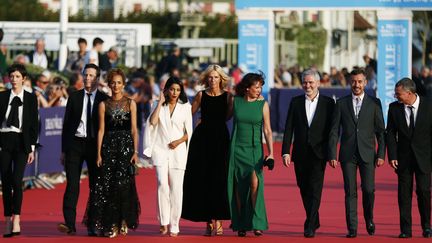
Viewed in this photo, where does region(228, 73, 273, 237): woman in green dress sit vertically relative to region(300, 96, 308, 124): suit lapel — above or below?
below

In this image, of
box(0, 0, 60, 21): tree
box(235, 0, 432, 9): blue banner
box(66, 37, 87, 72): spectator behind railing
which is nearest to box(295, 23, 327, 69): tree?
box(0, 0, 60, 21): tree

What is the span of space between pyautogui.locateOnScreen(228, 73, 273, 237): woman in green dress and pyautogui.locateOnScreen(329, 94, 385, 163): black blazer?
2.69 feet

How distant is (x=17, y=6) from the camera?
58.1 metres

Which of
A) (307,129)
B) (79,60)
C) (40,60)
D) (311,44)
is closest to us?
(307,129)

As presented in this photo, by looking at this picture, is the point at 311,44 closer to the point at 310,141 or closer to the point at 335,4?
the point at 335,4

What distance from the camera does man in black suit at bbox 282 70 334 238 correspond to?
16.4 m

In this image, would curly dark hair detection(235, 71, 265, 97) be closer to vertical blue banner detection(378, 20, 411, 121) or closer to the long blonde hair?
the long blonde hair

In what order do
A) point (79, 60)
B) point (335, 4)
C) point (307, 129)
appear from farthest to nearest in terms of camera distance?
point (335, 4) → point (79, 60) → point (307, 129)

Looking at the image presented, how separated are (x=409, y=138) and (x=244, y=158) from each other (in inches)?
72.0

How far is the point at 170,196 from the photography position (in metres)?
16.6

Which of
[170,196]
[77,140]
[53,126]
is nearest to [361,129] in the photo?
[170,196]

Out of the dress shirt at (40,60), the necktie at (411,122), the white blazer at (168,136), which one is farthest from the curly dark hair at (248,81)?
the dress shirt at (40,60)

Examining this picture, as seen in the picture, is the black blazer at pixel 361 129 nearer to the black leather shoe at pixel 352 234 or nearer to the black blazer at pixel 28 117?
the black leather shoe at pixel 352 234

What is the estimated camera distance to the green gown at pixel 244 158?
53.8 ft
